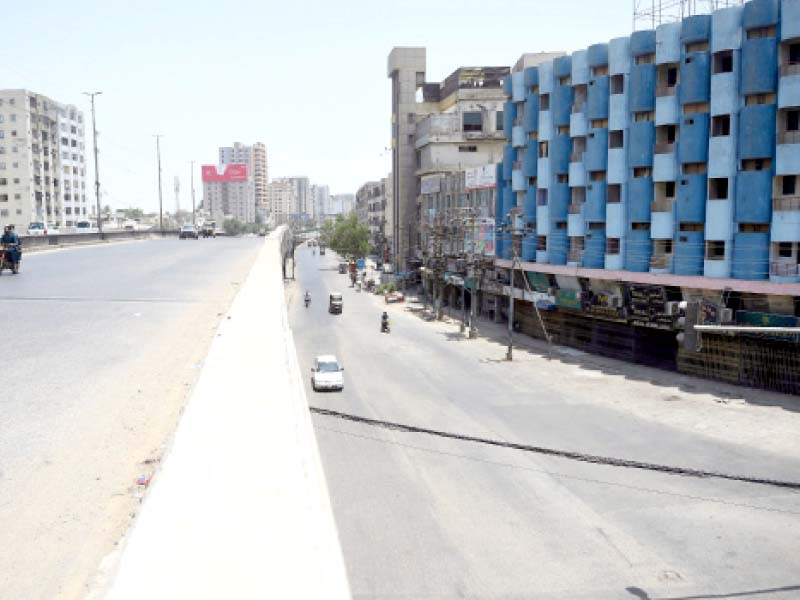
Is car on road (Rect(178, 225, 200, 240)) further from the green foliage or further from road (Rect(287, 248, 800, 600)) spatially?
road (Rect(287, 248, 800, 600))

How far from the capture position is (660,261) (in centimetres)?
4288

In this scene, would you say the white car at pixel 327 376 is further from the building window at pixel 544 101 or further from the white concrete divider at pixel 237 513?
the building window at pixel 544 101

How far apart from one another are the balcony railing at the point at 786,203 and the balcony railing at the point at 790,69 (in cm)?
617

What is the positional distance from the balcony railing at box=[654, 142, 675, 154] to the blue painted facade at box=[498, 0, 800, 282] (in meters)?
0.06

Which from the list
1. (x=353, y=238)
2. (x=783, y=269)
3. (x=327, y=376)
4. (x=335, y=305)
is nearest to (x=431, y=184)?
(x=335, y=305)

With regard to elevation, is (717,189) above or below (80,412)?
above

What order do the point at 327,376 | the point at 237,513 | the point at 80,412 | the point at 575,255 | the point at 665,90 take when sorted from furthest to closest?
the point at 575,255 → the point at 665,90 → the point at 327,376 → the point at 80,412 → the point at 237,513

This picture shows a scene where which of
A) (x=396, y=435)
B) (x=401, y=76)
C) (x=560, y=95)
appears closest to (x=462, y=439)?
(x=396, y=435)

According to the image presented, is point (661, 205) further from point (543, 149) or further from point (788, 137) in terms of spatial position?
point (543, 149)

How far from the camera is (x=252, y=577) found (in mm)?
8062

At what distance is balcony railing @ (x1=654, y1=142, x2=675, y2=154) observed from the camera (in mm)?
42250

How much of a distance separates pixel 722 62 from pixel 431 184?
161 ft

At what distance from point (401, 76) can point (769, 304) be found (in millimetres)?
73939

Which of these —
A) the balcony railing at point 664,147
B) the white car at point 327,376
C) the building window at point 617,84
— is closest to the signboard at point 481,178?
the building window at point 617,84
